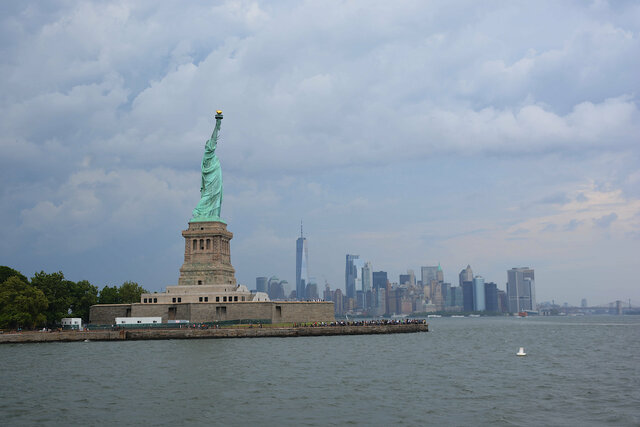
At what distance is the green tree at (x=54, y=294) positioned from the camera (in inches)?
3888

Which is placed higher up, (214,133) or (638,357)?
(214,133)

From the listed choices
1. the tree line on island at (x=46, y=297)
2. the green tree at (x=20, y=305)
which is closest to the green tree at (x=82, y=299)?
the tree line on island at (x=46, y=297)

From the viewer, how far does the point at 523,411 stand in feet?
116

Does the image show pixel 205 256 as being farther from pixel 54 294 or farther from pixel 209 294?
pixel 54 294

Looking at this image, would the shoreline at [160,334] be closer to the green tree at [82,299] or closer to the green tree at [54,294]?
the green tree at [54,294]

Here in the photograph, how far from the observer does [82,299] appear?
343 feet

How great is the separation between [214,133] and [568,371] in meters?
75.3

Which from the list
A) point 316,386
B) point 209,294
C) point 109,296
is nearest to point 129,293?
point 109,296

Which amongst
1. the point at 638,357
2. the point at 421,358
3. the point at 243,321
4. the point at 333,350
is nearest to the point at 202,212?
the point at 243,321

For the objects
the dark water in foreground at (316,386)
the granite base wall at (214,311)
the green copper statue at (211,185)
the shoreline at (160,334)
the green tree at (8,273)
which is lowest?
the dark water in foreground at (316,386)

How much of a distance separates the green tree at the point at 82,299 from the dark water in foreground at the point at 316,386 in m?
33.7

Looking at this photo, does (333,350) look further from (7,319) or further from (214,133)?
(214,133)

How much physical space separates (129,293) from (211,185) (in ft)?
90.6

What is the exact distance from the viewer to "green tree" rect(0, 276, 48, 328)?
85.6 m
